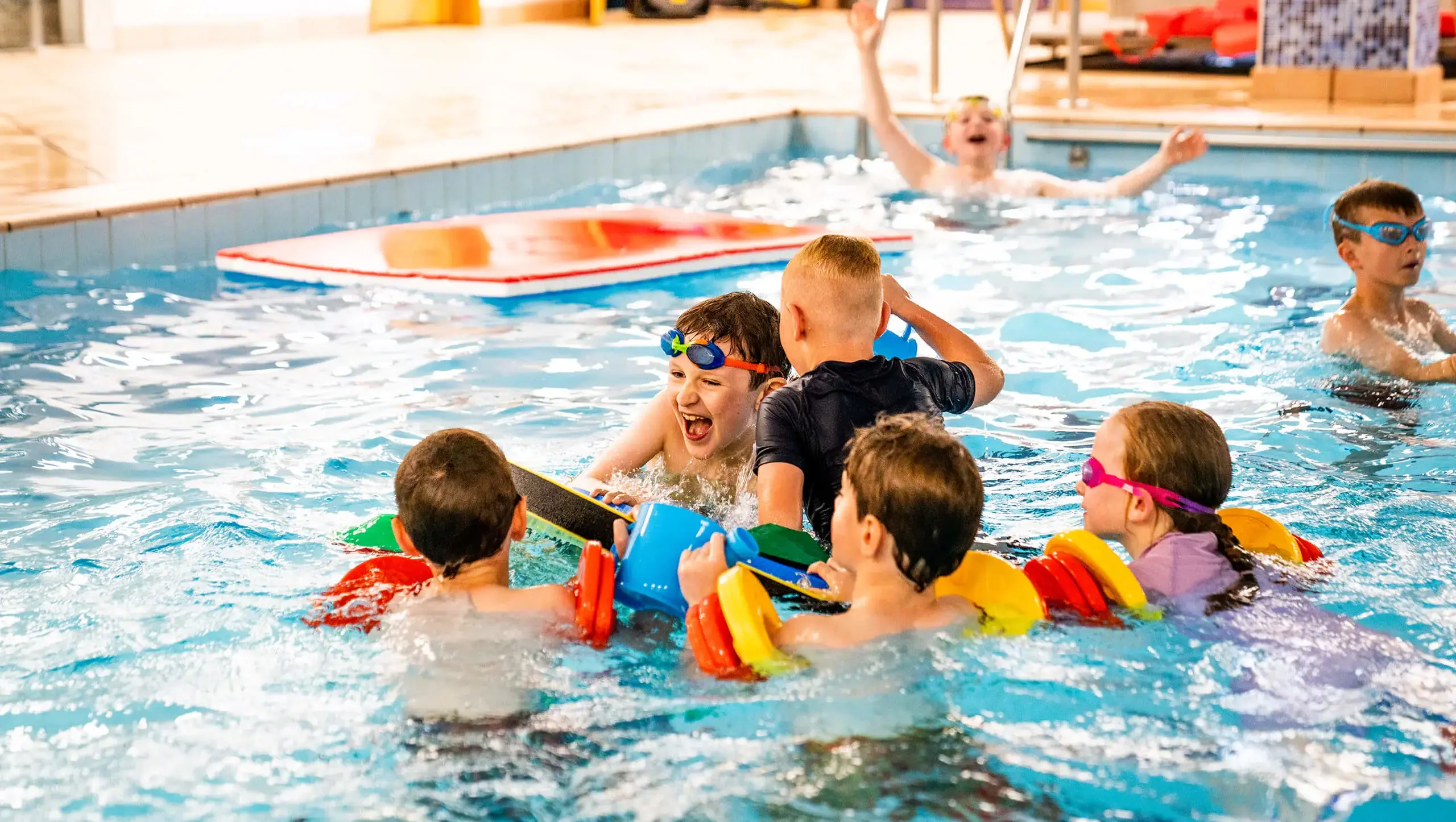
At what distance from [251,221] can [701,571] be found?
5.30 meters

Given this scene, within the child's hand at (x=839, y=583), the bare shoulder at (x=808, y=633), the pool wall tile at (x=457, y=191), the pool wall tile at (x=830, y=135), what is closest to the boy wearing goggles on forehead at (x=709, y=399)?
the child's hand at (x=839, y=583)

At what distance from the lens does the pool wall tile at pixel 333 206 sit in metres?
7.98

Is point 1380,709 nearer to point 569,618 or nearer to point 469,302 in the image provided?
point 569,618

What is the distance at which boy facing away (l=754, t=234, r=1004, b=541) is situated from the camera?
338 cm

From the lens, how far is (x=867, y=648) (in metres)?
2.85

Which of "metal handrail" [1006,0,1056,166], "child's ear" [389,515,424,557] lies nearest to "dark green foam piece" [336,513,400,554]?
"child's ear" [389,515,424,557]

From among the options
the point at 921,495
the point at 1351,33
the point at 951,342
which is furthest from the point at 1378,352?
the point at 1351,33

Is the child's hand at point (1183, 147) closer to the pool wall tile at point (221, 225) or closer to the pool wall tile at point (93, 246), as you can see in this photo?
the pool wall tile at point (221, 225)

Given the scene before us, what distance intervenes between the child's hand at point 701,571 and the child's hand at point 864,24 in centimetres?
541

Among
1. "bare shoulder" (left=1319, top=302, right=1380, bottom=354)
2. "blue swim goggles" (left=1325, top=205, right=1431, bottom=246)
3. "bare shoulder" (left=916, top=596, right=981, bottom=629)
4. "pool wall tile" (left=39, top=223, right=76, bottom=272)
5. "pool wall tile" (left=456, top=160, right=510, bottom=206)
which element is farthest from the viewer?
"pool wall tile" (left=456, top=160, right=510, bottom=206)

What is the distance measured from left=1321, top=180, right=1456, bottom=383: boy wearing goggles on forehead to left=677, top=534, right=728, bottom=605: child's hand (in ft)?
9.73

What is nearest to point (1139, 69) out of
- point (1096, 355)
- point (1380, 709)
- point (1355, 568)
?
point (1096, 355)

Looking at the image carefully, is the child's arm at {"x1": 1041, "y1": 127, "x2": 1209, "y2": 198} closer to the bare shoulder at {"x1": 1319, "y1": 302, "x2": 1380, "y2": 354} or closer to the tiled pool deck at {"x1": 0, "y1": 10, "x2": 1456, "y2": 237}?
the tiled pool deck at {"x1": 0, "y1": 10, "x2": 1456, "y2": 237}

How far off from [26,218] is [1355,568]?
5.53 metres
